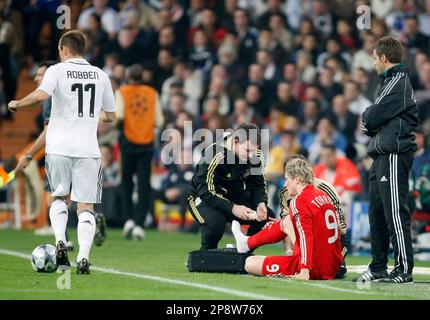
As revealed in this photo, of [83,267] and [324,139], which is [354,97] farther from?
[83,267]

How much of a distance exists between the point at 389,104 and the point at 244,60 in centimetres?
1235

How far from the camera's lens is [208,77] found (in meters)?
23.0

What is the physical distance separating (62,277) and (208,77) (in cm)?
1273

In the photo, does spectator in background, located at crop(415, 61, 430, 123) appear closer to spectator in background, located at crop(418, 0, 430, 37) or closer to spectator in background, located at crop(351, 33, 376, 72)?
spectator in background, located at crop(351, 33, 376, 72)

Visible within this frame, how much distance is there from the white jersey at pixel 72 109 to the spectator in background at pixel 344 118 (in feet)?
29.4

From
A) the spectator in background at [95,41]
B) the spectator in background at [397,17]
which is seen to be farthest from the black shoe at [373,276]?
the spectator in background at [95,41]

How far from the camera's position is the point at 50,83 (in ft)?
36.9

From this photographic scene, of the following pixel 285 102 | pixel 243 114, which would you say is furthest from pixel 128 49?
pixel 285 102

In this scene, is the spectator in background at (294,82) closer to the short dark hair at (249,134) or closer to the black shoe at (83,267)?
the short dark hair at (249,134)

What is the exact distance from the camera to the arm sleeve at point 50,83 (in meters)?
11.2
